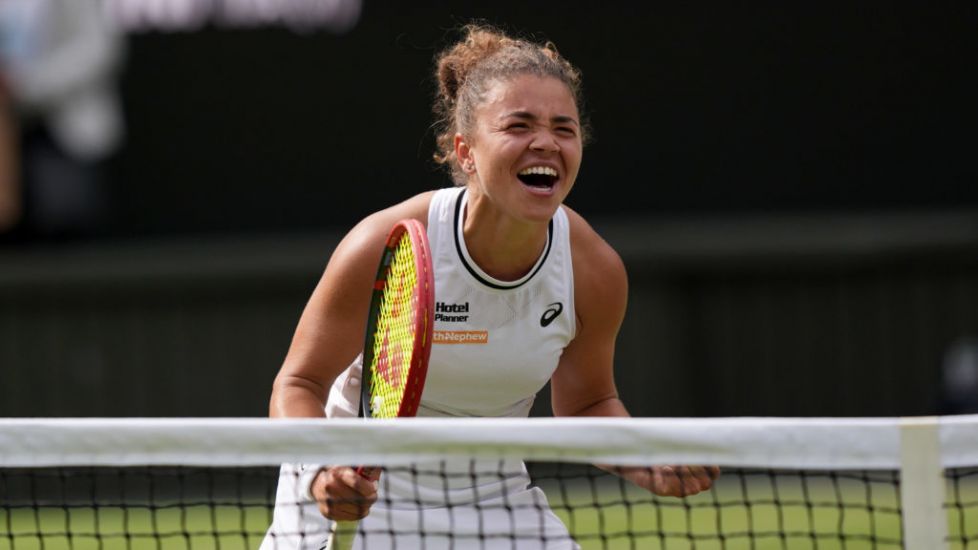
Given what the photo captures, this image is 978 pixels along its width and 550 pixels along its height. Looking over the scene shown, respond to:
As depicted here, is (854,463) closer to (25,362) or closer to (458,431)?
(458,431)

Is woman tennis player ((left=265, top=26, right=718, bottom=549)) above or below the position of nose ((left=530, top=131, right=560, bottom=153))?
below

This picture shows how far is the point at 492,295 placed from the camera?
13.5ft

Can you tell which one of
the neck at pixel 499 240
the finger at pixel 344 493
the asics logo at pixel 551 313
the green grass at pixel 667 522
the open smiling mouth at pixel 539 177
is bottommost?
the green grass at pixel 667 522

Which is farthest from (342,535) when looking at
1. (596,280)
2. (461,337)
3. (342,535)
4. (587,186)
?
(587,186)

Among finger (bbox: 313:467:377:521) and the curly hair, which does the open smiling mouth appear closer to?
the curly hair

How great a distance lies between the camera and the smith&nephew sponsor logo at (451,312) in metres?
4.10

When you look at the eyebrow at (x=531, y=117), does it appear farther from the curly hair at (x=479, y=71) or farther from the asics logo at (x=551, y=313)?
the asics logo at (x=551, y=313)

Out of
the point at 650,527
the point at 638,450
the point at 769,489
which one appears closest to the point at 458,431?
Answer: the point at 638,450

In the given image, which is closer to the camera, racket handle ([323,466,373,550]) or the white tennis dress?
racket handle ([323,466,373,550])

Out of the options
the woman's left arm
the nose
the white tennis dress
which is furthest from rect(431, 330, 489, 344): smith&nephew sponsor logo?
the nose

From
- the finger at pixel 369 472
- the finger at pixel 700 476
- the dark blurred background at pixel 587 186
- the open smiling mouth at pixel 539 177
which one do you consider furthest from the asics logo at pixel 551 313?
the dark blurred background at pixel 587 186

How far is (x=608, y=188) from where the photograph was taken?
32.1 feet

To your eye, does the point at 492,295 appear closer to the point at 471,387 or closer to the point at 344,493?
the point at 471,387

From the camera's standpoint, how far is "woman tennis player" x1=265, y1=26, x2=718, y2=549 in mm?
3936
